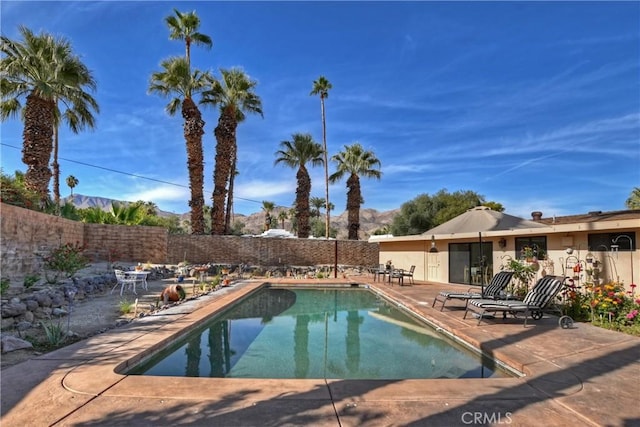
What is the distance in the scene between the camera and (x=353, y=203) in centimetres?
2792

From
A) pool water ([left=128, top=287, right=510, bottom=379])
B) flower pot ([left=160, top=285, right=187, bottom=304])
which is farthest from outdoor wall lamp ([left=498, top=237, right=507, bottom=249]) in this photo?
flower pot ([left=160, top=285, right=187, bottom=304])

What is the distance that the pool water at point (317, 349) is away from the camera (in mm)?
5578

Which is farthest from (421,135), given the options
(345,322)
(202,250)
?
(345,322)

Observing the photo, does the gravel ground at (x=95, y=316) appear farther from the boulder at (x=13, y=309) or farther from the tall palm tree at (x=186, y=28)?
the tall palm tree at (x=186, y=28)

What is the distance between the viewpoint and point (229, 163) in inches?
887

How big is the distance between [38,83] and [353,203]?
1992 cm

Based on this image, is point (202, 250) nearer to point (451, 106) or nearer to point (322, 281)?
point (322, 281)

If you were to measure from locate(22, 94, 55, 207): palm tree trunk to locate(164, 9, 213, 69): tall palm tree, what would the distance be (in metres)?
9.06

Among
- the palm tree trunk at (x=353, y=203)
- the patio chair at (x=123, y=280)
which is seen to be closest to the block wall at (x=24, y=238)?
the patio chair at (x=123, y=280)

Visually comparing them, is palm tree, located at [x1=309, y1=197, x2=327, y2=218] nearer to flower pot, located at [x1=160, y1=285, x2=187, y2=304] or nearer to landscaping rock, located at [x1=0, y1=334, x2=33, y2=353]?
flower pot, located at [x1=160, y1=285, x2=187, y2=304]

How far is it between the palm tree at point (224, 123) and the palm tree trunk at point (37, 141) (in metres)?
8.86

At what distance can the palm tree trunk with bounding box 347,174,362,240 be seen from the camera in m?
27.7

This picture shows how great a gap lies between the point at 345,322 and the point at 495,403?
635 cm

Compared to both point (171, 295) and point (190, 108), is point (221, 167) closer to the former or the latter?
point (190, 108)
